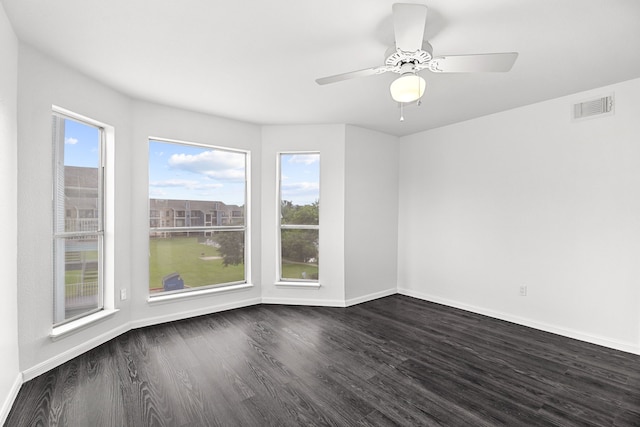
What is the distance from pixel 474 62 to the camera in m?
1.83

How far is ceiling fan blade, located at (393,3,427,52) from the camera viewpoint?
4.98 ft

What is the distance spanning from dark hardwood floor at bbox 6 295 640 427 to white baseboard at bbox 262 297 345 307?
28.2 inches

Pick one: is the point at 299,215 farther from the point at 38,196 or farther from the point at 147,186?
the point at 38,196

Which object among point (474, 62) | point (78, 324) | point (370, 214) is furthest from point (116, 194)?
point (474, 62)

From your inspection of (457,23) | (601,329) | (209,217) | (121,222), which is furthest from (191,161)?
(601,329)

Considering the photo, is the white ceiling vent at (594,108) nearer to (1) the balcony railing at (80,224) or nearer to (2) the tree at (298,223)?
(2) the tree at (298,223)

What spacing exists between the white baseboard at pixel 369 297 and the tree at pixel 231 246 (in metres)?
1.63

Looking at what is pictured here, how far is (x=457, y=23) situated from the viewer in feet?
6.35

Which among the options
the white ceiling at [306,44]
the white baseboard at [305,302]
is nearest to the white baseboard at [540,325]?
the white baseboard at [305,302]

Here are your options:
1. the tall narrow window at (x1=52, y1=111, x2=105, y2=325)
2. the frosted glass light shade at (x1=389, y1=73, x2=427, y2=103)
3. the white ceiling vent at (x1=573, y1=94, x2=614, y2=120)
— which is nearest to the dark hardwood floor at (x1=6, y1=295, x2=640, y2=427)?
the tall narrow window at (x1=52, y1=111, x2=105, y2=325)

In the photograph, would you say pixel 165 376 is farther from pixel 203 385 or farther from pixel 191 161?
pixel 191 161

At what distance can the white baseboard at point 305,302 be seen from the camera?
419 centimetres

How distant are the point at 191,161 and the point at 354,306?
2925mm

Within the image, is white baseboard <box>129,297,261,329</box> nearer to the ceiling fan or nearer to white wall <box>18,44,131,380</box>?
white wall <box>18,44,131,380</box>
